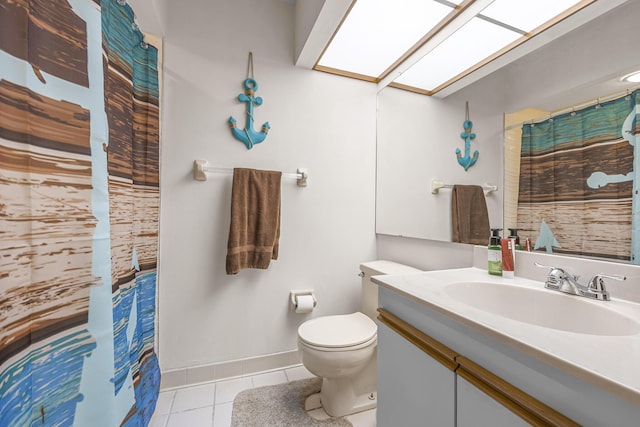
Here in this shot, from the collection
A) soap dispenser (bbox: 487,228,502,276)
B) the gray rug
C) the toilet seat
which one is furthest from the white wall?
soap dispenser (bbox: 487,228,502,276)

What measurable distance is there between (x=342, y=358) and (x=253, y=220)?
914 mm

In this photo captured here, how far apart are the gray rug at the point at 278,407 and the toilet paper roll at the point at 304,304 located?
0.42 m

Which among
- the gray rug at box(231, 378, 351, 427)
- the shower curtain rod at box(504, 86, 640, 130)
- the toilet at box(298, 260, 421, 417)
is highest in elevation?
the shower curtain rod at box(504, 86, 640, 130)

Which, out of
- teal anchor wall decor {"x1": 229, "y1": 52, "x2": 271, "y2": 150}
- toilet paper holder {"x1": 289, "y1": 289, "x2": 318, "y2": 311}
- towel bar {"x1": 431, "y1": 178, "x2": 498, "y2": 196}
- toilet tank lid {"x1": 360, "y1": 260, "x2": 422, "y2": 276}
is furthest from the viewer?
toilet paper holder {"x1": 289, "y1": 289, "x2": 318, "y2": 311}

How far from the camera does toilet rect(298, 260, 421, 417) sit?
4.09 feet

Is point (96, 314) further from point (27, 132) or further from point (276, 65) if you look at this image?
point (276, 65)

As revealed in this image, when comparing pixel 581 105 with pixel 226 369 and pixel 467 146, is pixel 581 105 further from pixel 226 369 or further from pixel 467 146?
pixel 226 369

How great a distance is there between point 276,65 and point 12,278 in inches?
66.8

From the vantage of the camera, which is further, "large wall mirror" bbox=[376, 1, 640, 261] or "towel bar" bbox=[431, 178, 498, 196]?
"towel bar" bbox=[431, 178, 498, 196]

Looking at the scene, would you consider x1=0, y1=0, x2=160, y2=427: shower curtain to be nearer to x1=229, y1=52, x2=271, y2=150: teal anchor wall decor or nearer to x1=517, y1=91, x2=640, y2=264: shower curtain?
x1=229, y1=52, x2=271, y2=150: teal anchor wall decor

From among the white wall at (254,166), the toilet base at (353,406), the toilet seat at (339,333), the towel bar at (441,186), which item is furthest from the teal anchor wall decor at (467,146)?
the toilet base at (353,406)

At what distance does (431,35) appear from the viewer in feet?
4.86

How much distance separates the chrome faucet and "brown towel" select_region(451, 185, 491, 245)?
363mm

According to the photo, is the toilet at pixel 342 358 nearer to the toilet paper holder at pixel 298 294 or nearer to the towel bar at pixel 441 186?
the toilet paper holder at pixel 298 294
